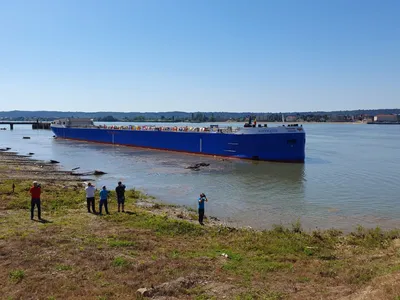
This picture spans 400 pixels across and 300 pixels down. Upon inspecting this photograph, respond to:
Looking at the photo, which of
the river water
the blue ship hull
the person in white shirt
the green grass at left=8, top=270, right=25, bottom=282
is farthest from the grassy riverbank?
the blue ship hull

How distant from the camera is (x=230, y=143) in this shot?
42.7 m

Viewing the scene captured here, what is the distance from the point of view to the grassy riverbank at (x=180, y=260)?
7633mm

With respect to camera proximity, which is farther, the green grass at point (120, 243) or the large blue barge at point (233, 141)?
the large blue barge at point (233, 141)

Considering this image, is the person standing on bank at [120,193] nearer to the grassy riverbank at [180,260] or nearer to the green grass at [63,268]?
the grassy riverbank at [180,260]

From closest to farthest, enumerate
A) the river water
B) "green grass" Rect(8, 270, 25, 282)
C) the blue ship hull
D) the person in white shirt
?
"green grass" Rect(8, 270, 25, 282) < the person in white shirt < the river water < the blue ship hull

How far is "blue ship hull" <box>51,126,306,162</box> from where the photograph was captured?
130 feet

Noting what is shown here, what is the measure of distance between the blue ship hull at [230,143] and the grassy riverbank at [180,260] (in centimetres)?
2564

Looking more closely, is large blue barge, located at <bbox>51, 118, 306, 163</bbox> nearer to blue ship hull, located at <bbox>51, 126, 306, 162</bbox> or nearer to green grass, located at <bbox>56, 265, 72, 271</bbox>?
blue ship hull, located at <bbox>51, 126, 306, 162</bbox>

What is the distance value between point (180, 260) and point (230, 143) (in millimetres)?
33444

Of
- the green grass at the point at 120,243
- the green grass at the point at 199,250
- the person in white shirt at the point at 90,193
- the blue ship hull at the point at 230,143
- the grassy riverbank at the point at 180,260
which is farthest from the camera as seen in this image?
the blue ship hull at the point at 230,143

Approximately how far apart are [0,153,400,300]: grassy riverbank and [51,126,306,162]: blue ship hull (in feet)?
84.1

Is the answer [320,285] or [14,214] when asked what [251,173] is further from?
[320,285]

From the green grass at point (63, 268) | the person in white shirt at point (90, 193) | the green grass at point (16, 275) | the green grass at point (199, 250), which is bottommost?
the green grass at point (199, 250)

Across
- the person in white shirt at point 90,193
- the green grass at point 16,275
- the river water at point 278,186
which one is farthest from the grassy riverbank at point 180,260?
the river water at point 278,186
